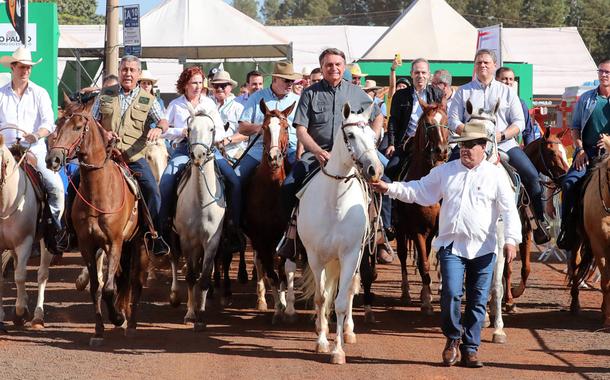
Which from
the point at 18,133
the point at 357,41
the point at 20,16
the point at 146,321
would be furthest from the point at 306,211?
the point at 357,41

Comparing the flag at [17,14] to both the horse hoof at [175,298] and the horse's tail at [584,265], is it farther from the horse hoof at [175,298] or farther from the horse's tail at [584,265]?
the horse's tail at [584,265]

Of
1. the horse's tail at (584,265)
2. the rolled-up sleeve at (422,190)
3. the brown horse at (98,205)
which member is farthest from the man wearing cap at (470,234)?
the horse's tail at (584,265)

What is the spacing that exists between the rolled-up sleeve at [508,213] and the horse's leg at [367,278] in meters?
2.37

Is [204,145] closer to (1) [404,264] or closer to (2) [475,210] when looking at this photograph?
(2) [475,210]

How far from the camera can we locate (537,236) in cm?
1315

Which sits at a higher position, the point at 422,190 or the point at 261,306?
the point at 422,190

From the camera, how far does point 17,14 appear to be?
19094mm

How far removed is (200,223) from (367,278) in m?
2.00

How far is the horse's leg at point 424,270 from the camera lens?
12422mm

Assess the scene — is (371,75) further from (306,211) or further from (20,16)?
(306,211)

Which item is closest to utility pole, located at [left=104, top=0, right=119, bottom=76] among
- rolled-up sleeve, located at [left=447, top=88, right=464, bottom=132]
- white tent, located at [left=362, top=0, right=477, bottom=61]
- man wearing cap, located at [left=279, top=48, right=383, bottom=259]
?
rolled-up sleeve, located at [left=447, top=88, right=464, bottom=132]

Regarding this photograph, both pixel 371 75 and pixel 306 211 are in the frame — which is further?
pixel 371 75

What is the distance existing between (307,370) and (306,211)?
1681 mm

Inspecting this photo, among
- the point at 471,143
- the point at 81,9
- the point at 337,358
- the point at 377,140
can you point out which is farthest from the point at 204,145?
the point at 81,9
